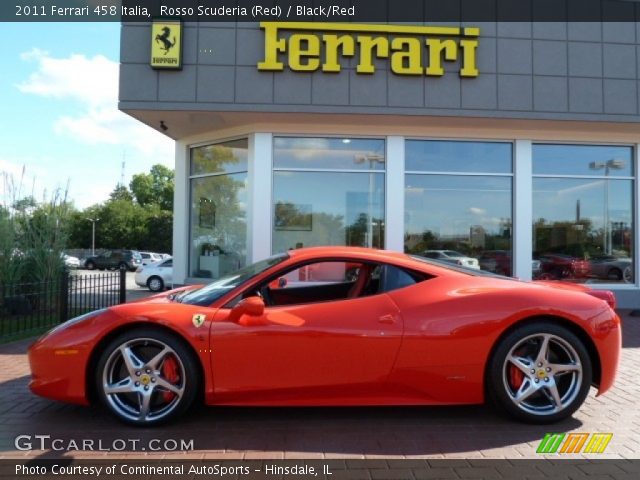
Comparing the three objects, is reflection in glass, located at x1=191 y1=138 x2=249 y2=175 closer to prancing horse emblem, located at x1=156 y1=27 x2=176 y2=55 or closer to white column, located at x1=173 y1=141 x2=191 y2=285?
white column, located at x1=173 y1=141 x2=191 y2=285

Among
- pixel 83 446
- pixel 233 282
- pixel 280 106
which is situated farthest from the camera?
pixel 280 106

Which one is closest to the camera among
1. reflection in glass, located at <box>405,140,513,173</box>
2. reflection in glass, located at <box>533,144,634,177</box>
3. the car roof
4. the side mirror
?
the side mirror

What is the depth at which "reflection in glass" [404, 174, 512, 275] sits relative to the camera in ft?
35.0

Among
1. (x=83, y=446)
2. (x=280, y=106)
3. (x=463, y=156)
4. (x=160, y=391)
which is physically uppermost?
(x=280, y=106)

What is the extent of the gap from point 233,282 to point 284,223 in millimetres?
6155

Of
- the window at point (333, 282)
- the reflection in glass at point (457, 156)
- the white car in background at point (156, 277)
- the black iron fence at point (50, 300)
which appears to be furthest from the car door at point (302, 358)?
the white car in background at point (156, 277)

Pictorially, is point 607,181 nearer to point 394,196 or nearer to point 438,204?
point 438,204

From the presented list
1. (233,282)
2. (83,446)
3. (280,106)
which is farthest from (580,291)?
(280,106)

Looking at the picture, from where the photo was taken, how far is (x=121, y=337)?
3871mm

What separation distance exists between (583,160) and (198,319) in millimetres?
9948

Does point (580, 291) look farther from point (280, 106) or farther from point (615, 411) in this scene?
point (280, 106)

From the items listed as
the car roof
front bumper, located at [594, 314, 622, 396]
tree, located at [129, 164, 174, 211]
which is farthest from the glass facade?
tree, located at [129, 164, 174, 211]

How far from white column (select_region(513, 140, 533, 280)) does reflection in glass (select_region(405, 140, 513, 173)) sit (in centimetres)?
21

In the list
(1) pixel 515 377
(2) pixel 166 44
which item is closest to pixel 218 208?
(2) pixel 166 44
